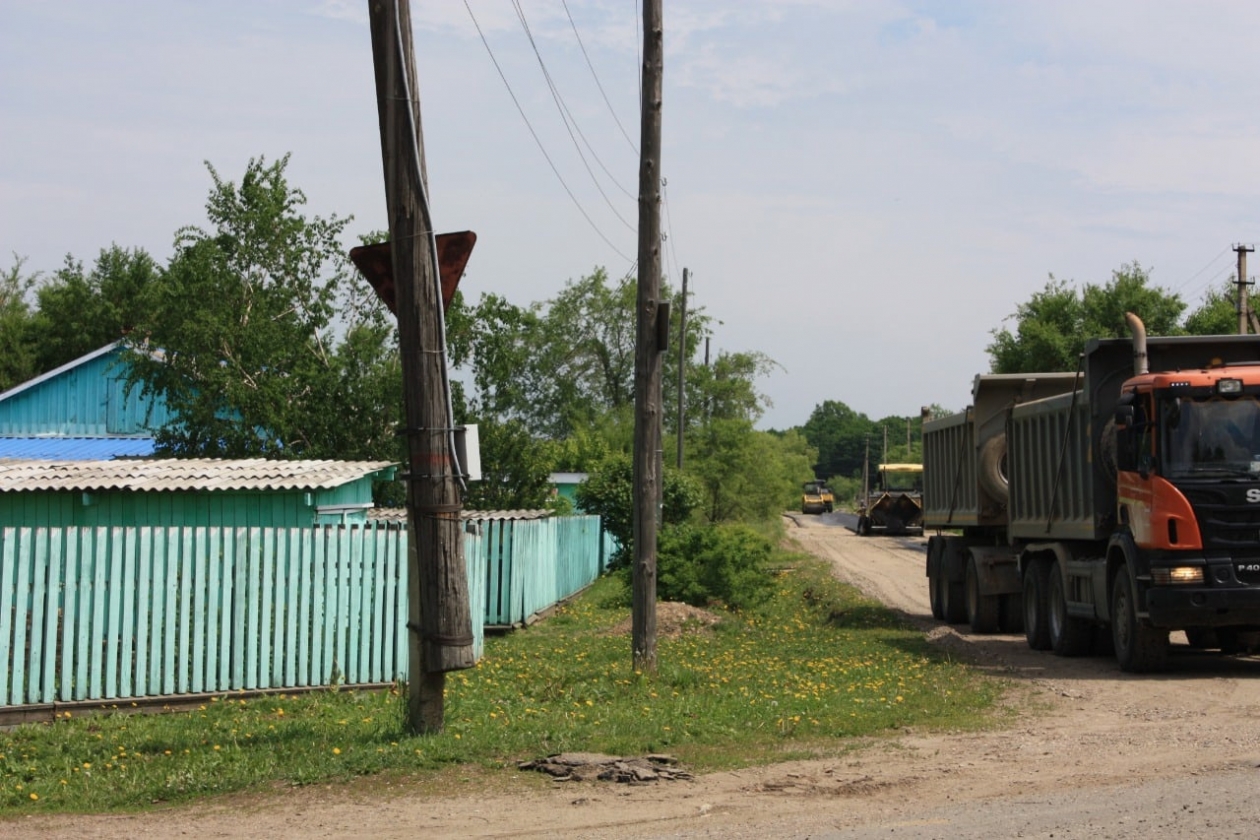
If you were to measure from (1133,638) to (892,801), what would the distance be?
717 centimetres

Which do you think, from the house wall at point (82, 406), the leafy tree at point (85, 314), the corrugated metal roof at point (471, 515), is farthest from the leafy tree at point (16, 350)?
the corrugated metal roof at point (471, 515)

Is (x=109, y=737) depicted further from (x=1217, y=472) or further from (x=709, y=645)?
(x=1217, y=472)

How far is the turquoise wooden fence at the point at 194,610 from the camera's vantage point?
11.3 metres

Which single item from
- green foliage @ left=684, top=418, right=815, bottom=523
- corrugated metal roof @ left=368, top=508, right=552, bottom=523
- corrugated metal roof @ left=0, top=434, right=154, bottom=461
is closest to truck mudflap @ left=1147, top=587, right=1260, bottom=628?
corrugated metal roof @ left=368, top=508, right=552, bottom=523

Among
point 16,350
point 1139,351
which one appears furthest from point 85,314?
point 1139,351

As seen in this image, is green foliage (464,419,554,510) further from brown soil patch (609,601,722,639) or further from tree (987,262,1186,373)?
tree (987,262,1186,373)

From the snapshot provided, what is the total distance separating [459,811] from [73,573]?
5.16 metres

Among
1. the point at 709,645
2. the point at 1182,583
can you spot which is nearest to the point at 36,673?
the point at 709,645

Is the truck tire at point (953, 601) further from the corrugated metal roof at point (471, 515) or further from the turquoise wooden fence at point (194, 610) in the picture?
the turquoise wooden fence at point (194, 610)

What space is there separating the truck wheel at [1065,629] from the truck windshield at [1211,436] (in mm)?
3186

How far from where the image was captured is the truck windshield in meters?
13.4

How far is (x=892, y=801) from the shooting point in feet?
26.3

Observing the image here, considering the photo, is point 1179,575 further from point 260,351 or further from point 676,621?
point 260,351

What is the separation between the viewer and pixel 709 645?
17.1 meters
